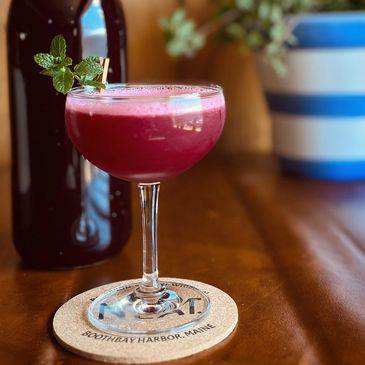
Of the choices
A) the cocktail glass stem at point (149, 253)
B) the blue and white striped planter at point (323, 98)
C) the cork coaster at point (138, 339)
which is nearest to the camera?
the cork coaster at point (138, 339)

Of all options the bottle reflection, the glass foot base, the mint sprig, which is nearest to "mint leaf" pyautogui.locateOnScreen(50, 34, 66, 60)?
the mint sprig

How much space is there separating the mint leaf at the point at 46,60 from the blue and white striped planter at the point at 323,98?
0.72 m

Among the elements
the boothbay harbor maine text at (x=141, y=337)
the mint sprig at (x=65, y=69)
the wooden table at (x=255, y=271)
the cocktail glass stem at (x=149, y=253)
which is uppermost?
the mint sprig at (x=65, y=69)

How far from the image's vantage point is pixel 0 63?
1554 mm

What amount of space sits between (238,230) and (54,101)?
37 centimetres

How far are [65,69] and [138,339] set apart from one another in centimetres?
29

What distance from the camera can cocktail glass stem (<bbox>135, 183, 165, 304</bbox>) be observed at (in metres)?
0.77

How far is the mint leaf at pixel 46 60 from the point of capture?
694 mm

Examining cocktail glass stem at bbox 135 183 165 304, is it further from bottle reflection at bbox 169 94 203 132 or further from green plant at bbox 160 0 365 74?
green plant at bbox 160 0 365 74

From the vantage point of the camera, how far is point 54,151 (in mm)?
872

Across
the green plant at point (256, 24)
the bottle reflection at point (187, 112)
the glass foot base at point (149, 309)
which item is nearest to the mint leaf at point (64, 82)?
the bottle reflection at point (187, 112)

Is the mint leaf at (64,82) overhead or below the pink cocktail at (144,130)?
overhead

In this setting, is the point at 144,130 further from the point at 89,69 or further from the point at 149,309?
the point at 149,309

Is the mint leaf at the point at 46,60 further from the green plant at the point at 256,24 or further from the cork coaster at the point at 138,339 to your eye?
the green plant at the point at 256,24
